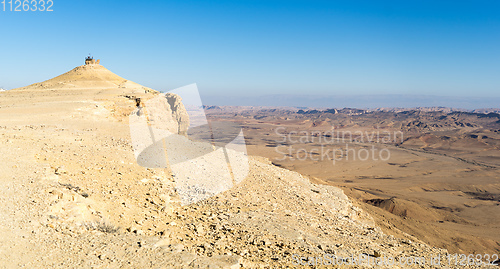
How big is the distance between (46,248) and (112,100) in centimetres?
1720

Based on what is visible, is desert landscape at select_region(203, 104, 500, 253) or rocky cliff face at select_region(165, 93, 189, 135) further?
rocky cliff face at select_region(165, 93, 189, 135)

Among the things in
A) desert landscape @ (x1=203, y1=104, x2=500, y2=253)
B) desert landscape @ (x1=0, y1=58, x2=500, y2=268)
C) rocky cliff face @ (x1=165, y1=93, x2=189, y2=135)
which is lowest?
desert landscape @ (x1=203, y1=104, x2=500, y2=253)

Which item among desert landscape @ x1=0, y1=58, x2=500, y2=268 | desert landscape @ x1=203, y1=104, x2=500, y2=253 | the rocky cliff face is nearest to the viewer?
desert landscape @ x1=0, y1=58, x2=500, y2=268

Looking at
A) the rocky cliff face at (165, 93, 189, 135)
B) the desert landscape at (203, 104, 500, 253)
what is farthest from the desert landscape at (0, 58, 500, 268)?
the rocky cliff face at (165, 93, 189, 135)

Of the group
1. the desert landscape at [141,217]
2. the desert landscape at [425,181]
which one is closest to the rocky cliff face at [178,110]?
the desert landscape at [141,217]

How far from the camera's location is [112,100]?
64.5 feet

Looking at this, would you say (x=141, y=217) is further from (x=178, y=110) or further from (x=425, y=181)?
(x=425, y=181)

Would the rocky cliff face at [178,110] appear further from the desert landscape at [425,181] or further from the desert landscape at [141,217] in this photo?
the desert landscape at [425,181]

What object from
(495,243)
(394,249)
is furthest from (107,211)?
(495,243)

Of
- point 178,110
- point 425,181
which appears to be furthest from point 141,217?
point 425,181

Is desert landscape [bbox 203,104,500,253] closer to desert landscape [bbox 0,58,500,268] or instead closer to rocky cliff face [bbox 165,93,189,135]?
desert landscape [bbox 0,58,500,268]

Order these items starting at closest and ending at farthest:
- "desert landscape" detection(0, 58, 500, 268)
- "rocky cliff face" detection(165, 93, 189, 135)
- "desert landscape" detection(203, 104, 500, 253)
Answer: "desert landscape" detection(0, 58, 500, 268)
"desert landscape" detection(203, 104, 500, 253)
"rocky cliff face" detection(165, 93, 189, 135)

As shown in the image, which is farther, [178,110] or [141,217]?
[178,110]

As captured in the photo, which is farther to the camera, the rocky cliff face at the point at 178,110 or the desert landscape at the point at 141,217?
the rocky cliff face at the point at 178,110
